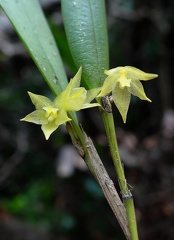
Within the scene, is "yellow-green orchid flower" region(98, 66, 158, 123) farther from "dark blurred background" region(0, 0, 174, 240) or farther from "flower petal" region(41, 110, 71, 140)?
"dark blurred background" region(0, 0, 174, 240)

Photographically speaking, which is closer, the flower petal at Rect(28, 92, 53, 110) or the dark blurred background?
the flower petal at Rect(28, 92, 53, 110)

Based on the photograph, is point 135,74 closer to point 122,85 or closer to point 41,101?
point 122,85

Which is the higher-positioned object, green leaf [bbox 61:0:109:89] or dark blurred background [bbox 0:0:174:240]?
green leaf [bbox 61:0:109:89]

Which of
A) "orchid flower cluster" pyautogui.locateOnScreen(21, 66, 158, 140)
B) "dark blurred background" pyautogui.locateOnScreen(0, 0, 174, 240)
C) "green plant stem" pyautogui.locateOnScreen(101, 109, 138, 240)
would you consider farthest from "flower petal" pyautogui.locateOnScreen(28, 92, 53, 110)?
"dark blurred background" pyautogui.locateOnScreen(0, 0, 174, 240)

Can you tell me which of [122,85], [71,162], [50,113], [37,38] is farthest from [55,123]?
[71,162]

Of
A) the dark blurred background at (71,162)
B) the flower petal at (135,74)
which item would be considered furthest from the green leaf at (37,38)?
the dark blurred background at (71,162)

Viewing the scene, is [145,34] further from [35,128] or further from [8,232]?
[8,232]

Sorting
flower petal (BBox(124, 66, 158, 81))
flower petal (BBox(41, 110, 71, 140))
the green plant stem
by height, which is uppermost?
flower petal (BBox(124, 66, 158, 81))
